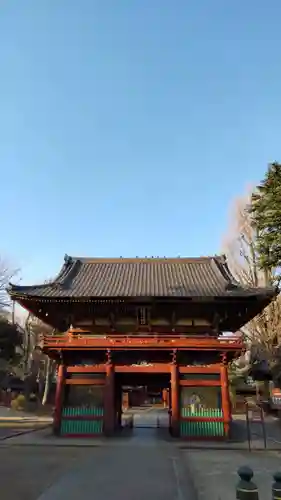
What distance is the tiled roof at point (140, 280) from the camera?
22844mm

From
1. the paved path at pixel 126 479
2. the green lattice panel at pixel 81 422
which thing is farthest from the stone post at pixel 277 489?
the green lattice panel at pixel 81 422

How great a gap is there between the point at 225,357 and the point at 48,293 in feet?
30.5

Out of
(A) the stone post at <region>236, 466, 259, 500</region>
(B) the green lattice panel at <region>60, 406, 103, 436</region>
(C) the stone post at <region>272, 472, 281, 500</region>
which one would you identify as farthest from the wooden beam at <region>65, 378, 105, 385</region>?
(C) the stone post at <region>272, 472, 281, 500</region>

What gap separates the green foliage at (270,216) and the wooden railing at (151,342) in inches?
302

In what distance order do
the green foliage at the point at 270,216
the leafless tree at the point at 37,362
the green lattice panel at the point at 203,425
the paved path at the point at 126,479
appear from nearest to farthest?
1. the paved path at the point at 126,479
2. the green foliage at the point at 270,216
3. the green lattice panel at the point at 203,425
4. the leafless tree at the point at 37,362

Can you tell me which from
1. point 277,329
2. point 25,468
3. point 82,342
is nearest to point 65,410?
point 82,342

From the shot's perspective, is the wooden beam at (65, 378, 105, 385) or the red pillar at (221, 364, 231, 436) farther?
the wooden beam at (65, 378, 105, 385)

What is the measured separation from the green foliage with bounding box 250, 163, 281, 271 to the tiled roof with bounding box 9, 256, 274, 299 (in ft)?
22.3

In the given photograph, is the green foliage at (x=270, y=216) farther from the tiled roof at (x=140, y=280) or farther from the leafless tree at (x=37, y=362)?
the leafless tree at (x=37, y=362)

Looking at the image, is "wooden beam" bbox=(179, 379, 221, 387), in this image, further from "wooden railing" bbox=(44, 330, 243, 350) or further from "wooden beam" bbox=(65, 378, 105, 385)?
"wooden beam" bbox=(65, 378, 105, 385)

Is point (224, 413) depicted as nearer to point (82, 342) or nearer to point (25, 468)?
point (82, 342)

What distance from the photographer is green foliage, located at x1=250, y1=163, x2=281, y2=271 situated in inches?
582

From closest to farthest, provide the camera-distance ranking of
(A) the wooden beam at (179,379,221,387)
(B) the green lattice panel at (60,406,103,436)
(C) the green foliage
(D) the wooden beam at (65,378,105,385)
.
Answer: (C) the green foliage, (B) the green lattice panel at (60,406,103,436), (A) the wooden beam at (179,379,221,387), (D) the wooden beam at (65,378,105,385)

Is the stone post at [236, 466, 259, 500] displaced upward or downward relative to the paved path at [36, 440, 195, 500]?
upward
